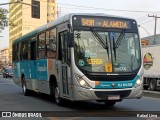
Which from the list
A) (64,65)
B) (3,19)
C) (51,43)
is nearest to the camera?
(64,65)

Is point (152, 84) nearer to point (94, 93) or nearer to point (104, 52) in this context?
point (104, 52)

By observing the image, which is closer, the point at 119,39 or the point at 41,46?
the point at 119,39

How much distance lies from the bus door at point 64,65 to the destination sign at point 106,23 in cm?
96

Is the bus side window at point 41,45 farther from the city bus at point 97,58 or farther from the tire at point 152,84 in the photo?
the tire at point 152,84

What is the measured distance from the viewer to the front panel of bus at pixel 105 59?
13.1 m

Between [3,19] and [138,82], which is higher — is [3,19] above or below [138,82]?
above

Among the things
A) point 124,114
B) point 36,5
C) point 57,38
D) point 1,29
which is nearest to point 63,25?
point 57,38

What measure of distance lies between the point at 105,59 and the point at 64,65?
5.23ft

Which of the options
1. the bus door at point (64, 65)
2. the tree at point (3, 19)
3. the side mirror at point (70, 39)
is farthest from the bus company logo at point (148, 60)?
the side mirror at point (70, 39)

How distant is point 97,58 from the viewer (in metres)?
13.3

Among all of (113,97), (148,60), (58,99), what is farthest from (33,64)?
(148,60)

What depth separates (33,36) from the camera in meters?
18.9

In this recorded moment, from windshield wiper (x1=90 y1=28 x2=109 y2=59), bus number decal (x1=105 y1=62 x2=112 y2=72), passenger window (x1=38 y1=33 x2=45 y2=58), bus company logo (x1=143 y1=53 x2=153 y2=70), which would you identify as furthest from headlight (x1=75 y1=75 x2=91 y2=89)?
bus company logo (x1=143 y1=53 x2=153 y2=70)

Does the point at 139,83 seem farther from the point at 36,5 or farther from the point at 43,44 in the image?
the point at 36,5
